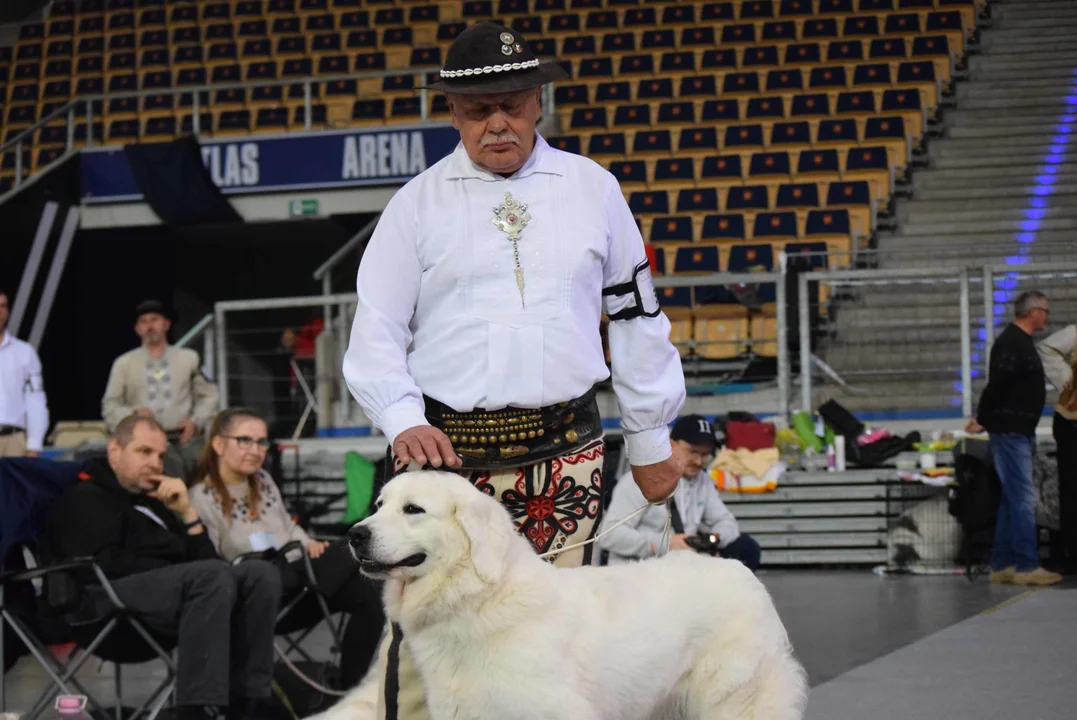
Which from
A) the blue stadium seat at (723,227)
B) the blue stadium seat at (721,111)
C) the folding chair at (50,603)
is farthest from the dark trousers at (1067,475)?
the blue stadium seat at (721,111)

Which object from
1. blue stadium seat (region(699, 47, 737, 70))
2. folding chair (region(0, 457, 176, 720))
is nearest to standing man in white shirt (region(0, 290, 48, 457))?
folding chair (region(0, 457, 176, 720))

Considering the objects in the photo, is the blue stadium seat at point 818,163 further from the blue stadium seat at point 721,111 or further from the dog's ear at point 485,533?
the dog's ear at point 485,533

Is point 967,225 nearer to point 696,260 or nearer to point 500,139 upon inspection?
point 696,260

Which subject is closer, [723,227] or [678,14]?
[723,227]

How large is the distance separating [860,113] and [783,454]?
284 inches

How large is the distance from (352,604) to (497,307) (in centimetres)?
340

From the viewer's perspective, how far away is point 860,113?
1631 cm

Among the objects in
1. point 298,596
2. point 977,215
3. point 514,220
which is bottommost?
point 298,596

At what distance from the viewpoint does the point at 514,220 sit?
3.01 meters

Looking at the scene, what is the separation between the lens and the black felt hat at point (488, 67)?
2.97 m

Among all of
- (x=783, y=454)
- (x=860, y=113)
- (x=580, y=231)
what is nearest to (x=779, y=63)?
(x=860, y=113)

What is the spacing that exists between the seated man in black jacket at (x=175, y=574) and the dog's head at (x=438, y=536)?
2.56 metres

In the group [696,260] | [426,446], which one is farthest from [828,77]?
[426,446]

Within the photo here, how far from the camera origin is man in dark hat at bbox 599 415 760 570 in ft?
22.0
